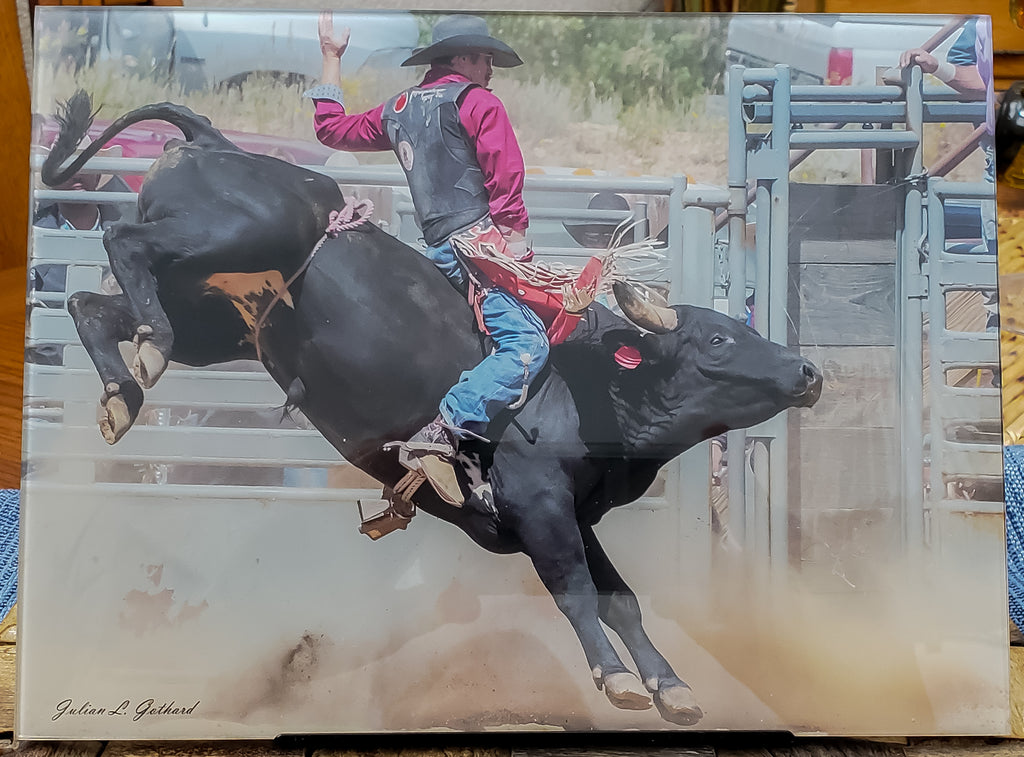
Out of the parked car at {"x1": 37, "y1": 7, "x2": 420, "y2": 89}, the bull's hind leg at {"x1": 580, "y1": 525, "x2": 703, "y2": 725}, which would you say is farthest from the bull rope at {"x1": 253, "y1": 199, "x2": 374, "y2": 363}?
the bull's hind leg at {"x1": 580, "y1": 525, "x2": 703, "y2": 725}

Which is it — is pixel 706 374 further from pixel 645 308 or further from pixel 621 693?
pixel 621 693

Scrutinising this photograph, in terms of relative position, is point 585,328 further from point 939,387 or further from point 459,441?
point 939,387

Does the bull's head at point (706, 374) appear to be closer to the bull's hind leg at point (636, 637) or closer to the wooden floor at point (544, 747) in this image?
the bull's hind leg at point (636, 637)

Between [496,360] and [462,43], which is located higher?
[462,43]

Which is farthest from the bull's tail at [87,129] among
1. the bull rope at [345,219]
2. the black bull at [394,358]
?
the bull rope at [345,219]

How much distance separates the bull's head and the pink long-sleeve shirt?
0.40 feet

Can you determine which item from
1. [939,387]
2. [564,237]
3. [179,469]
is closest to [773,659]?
[939,387]

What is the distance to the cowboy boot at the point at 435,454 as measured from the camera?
2.03ft

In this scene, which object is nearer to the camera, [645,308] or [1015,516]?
[645,308]

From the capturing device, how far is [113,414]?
0.62 metres

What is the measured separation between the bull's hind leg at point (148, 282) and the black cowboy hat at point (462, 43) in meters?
0.26

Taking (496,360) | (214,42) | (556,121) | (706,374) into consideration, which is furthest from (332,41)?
(706,374)

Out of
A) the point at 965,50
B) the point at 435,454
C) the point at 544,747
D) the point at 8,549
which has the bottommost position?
the point at 544,747

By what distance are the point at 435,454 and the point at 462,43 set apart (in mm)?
361
